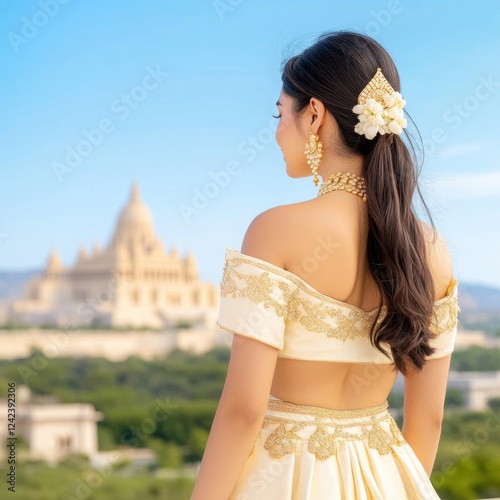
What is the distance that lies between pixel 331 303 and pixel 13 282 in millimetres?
14970

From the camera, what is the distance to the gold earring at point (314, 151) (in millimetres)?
1037

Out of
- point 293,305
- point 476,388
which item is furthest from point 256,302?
point 476,388

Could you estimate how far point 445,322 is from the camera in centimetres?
111

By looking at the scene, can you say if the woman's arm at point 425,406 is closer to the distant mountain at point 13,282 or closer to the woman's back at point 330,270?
the woman's back at point 330,270

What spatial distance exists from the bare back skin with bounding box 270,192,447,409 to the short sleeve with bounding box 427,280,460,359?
9cm

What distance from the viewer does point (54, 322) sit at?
50.4 feet

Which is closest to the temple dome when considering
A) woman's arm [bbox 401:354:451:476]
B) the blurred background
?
the blurred background

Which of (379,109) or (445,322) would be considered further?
(445,322)

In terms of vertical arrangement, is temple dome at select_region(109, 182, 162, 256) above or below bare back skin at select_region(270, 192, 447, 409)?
above

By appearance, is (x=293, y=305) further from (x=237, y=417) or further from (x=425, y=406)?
(x=425, y=406)

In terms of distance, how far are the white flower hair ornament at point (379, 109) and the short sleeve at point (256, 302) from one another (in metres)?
0.24

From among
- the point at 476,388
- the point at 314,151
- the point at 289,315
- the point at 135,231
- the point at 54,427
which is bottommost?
the point at 54,427

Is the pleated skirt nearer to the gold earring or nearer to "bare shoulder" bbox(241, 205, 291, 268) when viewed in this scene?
"bare shoulder" bbox(241, 205, 291, 268)

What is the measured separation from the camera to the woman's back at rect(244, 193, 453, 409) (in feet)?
3.13
